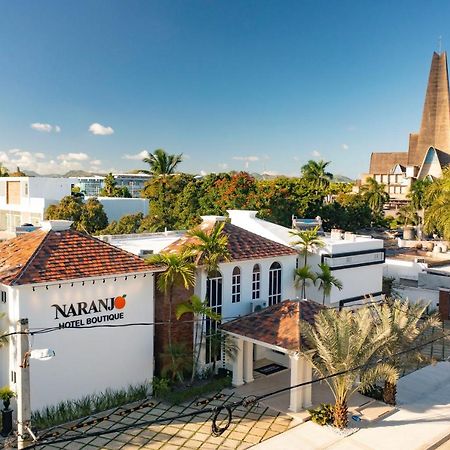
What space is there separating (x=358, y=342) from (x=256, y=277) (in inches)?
275

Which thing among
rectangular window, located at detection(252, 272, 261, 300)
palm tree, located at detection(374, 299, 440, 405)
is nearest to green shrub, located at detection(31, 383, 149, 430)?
rectangular window, located at detection(252, 272, 261, 300)

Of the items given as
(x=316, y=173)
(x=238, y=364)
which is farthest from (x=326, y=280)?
(x=316, y=173)

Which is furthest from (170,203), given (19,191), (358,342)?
(358,342)

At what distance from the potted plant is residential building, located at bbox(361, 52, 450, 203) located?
313 ft

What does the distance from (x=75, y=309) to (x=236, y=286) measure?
734cm

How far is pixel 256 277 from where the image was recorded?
23.0 metres

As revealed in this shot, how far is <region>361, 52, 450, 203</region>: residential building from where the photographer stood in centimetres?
10425

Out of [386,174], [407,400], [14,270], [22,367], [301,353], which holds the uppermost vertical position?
[386,174]

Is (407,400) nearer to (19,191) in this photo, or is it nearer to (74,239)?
(74,239)

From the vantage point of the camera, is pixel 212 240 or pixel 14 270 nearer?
pixel 14 270

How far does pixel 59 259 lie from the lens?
1761 centimetres

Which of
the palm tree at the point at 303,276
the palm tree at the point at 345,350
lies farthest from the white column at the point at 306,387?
the palm tree at the point at 303,276

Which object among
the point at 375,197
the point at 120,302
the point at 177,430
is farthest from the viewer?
the point at 375,197

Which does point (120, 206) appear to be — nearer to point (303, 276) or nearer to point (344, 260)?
point (344, 260)
